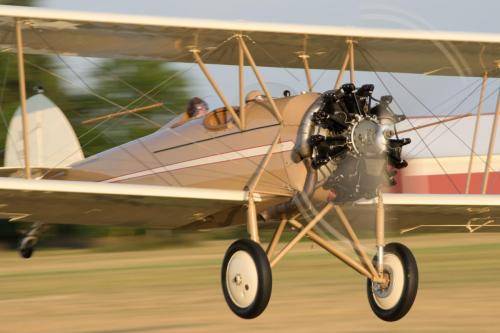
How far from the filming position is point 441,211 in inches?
407

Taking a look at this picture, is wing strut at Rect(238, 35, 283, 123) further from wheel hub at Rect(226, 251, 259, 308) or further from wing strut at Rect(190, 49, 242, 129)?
wheel hub at Rect(226, 251, 259, 308)

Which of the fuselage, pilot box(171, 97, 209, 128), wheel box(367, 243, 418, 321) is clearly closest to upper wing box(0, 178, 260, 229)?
the fuselage

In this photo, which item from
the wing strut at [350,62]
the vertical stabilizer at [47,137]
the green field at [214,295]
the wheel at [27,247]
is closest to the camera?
the wing strut at [350,62]

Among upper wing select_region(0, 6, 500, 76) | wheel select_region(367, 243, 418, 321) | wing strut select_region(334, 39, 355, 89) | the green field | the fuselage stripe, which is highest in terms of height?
upper wing select_region(0, 6, 500, 76)

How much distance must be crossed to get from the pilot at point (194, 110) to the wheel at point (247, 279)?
1.98 meters

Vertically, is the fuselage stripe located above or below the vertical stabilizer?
below

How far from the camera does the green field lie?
1029 centimetres

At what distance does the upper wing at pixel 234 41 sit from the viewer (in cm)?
934

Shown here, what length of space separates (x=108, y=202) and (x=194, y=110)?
5.54ft

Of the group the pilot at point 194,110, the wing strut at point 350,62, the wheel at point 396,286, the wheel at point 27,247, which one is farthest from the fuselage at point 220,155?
the wheel at point 27,247

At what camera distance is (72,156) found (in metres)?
13.3

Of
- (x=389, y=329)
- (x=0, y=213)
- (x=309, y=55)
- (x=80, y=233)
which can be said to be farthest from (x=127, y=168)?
(x=80, y=233)

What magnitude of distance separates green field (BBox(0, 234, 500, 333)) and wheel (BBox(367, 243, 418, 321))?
27cm

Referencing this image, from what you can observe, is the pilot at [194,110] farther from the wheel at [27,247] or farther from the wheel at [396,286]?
the wheel at [27,247]
